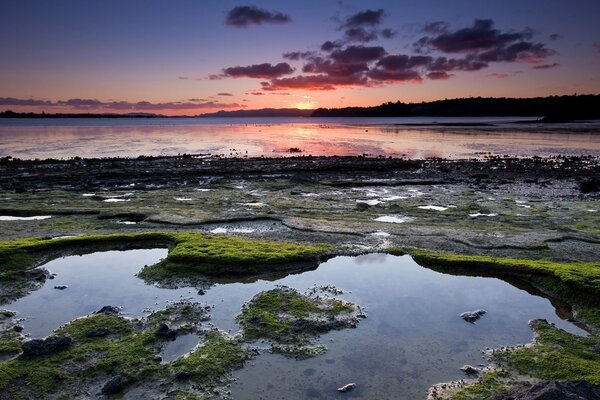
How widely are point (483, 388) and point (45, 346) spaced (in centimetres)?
819

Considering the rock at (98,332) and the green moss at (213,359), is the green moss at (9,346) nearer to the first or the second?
the rock at (98,332)

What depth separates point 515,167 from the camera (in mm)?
40500

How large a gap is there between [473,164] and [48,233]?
37.7 m

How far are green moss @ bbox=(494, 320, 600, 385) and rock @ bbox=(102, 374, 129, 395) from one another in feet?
23.0

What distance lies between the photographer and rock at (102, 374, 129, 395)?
24.5 feet

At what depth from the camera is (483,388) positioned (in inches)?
296

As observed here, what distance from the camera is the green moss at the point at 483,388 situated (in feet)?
24.0

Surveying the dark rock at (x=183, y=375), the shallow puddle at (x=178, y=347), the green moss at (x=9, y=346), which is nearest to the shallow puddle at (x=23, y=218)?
the green moss at (x=9, y=346)

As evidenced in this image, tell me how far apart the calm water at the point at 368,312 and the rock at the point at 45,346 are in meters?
1.09

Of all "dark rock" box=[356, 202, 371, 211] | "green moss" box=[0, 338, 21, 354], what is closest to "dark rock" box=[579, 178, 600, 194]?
"dark rock" box=[356, 202, 371, 211]

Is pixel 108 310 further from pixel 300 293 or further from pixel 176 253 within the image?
pixel 300 293

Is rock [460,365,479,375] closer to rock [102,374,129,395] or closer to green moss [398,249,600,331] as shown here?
green moss [398,249,600,331]

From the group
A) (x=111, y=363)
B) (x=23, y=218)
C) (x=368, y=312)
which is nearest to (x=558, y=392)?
(x=368, y=312)

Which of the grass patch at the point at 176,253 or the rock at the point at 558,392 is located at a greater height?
Result: the rock at the point at 558,392
